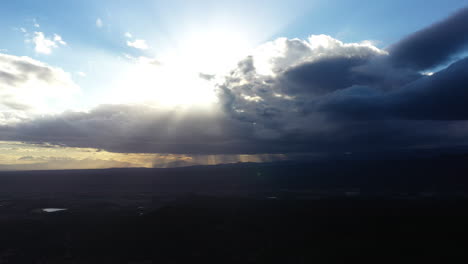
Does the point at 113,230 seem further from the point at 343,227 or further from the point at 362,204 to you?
the point at 362,204

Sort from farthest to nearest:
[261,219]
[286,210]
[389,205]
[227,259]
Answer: [389,205]
[286,210]
[261,219]
[227,259]

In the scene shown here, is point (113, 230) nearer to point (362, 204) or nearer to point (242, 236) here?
point (242, 236)

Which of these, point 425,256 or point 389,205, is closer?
point 425,256

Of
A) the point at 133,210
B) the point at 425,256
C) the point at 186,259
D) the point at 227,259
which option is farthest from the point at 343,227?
the point at 133,210

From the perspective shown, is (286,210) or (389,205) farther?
(389,205)

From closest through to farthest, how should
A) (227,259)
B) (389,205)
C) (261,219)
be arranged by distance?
(227,259) < (261,219) < (389,205)

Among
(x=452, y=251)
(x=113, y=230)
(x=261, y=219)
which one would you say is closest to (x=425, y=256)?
(x=452, y=251)

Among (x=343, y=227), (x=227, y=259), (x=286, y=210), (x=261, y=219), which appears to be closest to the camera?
(x=227, y=259)

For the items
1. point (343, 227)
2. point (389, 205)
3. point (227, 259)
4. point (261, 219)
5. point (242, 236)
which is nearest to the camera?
point (227, 259)
